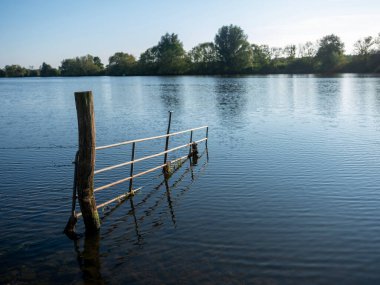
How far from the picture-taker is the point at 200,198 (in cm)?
1578

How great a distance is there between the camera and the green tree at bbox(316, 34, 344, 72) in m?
144

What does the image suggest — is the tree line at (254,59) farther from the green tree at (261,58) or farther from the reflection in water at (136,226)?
the reflection in water at (136,226)

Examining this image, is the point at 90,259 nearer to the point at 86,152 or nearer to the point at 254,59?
the point at 86,152

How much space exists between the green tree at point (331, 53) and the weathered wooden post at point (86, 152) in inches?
5776

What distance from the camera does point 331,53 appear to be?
143m

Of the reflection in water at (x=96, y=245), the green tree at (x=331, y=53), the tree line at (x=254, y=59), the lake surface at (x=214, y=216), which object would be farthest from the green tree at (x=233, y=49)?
the reflection in water at (x=96, y=245)

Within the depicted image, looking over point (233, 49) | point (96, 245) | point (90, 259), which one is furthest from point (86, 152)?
point (233, 49)

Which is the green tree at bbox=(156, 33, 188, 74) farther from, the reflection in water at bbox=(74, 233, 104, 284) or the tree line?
the reflection in water at bbox=(74, 233, 104, 284)

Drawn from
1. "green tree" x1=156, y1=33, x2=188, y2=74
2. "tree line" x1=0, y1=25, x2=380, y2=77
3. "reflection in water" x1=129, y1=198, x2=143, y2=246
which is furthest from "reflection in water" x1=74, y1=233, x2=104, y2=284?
"green tree" x1=156, y1=33, x2=188, y2=74

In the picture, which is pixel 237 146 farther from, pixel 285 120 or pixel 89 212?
pixel 89 212

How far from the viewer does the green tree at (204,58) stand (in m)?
179

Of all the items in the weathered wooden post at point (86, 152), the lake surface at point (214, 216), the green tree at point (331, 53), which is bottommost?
the lake surface at point (214, 216)

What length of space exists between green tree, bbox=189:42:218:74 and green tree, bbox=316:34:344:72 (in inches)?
1951

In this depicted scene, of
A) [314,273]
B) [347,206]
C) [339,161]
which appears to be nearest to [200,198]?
[347,206]
